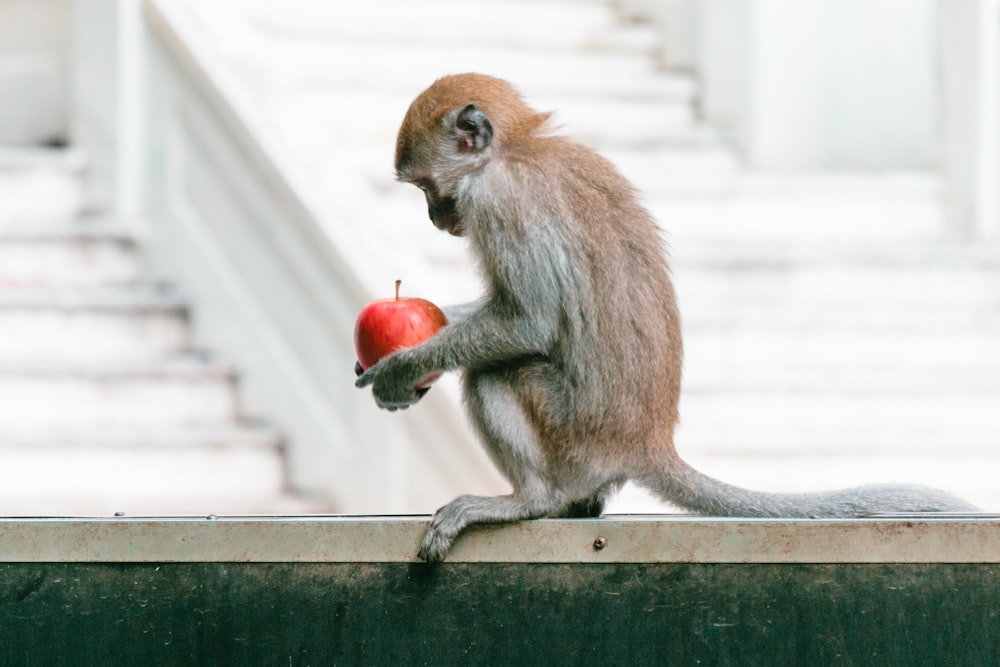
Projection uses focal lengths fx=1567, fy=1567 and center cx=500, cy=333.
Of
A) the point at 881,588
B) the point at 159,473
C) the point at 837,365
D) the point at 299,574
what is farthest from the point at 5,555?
the point at 837,365

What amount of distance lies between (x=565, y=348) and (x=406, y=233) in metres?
3.76

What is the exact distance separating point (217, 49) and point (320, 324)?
1.61 meters

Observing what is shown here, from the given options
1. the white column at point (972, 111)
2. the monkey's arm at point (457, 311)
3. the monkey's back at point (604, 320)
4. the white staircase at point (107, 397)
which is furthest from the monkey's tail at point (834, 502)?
the white column at point (972, 111)

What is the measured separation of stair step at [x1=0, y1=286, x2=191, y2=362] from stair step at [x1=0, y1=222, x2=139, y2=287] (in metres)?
0.19

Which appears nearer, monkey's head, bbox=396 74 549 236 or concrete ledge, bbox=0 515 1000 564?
concrete ledge, bbox=0 515 1000 564

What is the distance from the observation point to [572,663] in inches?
135

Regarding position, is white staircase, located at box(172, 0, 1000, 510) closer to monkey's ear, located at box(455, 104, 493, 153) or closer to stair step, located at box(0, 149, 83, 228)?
stair step, located at box(0, 149, 83, 228)

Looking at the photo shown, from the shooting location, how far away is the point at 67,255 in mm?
8328

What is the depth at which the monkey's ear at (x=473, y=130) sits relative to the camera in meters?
4.04

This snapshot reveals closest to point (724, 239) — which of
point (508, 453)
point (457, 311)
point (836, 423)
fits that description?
point (836, 423)

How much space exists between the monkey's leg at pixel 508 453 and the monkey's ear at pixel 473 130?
60cm

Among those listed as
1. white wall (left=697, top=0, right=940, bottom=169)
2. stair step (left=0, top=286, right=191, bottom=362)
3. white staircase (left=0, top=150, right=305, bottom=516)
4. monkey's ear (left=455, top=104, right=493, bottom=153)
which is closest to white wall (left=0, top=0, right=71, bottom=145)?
white staircase (left=0, top=150, right=305, bottom=516)

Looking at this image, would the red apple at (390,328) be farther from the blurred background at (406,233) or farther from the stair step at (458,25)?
the stair step at (458,25)

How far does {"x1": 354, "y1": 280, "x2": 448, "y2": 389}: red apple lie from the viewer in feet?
13.0
